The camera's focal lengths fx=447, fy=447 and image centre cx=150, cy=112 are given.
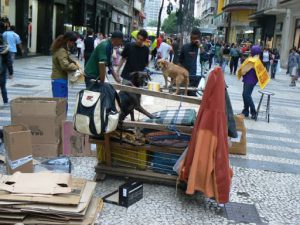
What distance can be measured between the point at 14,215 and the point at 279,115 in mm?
9242

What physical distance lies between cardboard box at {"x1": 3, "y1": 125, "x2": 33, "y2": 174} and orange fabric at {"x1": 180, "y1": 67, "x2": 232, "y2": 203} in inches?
68.6

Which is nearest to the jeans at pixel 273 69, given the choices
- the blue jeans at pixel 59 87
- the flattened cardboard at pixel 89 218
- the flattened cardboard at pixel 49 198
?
the blue jeans at pixel 59 87

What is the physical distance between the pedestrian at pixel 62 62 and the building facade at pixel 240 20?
47.2 metres

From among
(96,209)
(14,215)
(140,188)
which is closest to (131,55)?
(140,188)

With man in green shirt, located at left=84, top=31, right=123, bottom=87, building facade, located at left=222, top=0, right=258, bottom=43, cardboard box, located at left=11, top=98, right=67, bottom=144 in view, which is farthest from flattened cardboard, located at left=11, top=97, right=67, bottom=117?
building facade, located at left=222, top=0, right=258, bottom=43

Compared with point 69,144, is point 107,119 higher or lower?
higher

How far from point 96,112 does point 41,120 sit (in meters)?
1.41

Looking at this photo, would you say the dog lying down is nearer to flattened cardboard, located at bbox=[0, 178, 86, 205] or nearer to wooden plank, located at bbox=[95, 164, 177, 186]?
wooden plank, located at bbox=[95, 164, 177, 186]

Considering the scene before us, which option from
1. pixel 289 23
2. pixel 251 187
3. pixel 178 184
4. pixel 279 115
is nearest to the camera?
pixel 178 184

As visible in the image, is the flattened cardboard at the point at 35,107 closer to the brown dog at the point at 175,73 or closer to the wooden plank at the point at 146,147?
the wooden plank at the point at 146,147

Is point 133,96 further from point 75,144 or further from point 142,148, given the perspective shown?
point 142,148

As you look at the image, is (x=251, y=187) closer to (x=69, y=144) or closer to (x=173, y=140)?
(x=173, y=140)

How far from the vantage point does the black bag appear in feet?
15.0

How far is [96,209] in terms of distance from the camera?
4.11m
